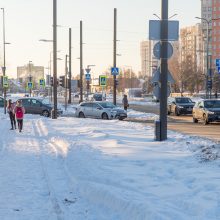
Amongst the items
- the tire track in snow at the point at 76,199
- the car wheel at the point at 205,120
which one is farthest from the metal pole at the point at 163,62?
the car wheel at the point at 205,120

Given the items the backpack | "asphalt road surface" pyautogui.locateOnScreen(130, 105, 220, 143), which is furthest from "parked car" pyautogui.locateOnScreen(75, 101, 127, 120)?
the backpack

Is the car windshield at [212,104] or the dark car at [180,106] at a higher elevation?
the car windshield at [212,104]

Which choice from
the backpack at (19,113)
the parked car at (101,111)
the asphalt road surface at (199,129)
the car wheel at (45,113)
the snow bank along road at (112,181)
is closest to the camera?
the snow bank along road at (112,181)

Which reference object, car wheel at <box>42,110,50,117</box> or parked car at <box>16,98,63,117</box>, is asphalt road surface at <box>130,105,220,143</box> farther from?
parked car at <box>16,98,63,117</box>

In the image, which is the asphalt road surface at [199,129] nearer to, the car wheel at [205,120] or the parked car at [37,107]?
the car wheel at [205,120]

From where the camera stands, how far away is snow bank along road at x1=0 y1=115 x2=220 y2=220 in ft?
24.1

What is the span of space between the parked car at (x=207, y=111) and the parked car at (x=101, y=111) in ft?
19.5

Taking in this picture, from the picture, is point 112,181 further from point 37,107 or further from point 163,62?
point 37,107

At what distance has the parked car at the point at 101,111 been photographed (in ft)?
112

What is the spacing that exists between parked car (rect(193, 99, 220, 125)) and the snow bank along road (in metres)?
12.3

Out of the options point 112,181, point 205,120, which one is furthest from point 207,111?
point 112,181

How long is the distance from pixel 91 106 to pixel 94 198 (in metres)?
27.8

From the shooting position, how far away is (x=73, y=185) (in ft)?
31.4

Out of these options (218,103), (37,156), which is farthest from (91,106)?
(37,156)
